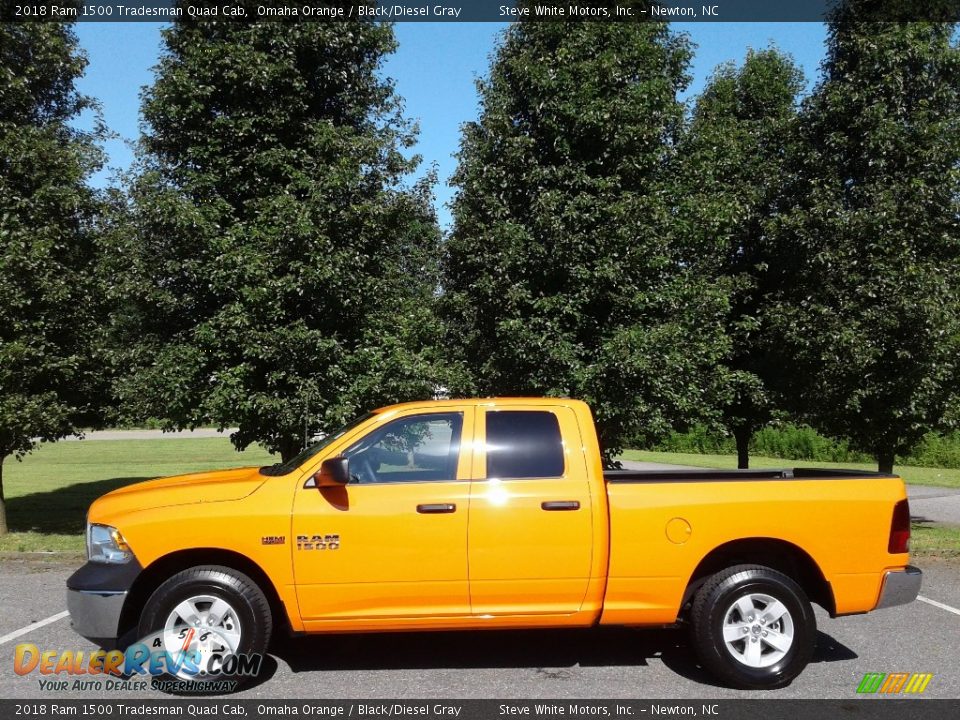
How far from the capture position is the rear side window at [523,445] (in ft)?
18.2

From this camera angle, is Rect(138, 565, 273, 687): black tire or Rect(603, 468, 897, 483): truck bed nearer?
Rect(138, 565, 273, 687): black tire

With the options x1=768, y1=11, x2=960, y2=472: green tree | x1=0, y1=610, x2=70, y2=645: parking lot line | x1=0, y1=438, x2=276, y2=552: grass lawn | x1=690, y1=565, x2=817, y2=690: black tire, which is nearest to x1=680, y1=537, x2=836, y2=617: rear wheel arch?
x1=690, y1=565, x2=817, y2=690: black tire

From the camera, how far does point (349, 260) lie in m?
10.0

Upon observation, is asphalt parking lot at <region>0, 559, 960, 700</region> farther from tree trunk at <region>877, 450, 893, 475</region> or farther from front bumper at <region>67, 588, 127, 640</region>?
tree trunk at <region>877, 450, 893, 475</region>

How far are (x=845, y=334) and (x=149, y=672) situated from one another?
31.9ft

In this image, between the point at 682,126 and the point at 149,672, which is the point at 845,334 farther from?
the point at 149,672

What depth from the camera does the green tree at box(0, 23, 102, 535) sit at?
10531mm

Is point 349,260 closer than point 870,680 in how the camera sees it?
No

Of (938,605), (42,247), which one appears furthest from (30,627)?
(938,605)

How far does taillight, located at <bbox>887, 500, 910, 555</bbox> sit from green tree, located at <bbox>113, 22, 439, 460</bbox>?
5.88m

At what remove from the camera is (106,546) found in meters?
5.35

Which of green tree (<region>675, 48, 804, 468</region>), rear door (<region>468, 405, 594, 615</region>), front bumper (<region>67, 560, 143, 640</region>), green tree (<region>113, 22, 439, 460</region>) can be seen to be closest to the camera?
front bumper (<region>67, 560, 143, 640</region>)

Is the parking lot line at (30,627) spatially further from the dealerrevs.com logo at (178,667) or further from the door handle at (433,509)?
the door handle at (433,509)

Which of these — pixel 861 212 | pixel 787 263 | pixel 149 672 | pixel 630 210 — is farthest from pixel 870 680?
pixel 787 263
